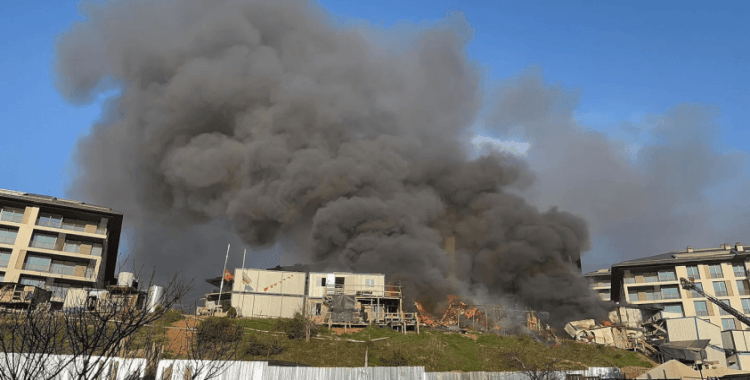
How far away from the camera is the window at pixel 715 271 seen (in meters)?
57.9

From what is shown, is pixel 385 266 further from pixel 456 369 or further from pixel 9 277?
pixel 9 277

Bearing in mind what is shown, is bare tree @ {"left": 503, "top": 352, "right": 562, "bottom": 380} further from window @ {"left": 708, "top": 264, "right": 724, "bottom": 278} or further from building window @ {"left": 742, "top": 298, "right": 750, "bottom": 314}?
window @ {"left": 708, "top": 264, "right": 724, "bottom": 278}

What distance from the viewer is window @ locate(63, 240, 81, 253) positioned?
5122cm

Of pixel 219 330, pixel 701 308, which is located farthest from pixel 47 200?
pixel 701 308

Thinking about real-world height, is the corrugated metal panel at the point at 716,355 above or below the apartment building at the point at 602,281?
below

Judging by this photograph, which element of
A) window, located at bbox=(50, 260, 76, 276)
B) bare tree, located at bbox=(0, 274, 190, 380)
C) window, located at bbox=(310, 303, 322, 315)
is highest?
window, located at bbox=(50, 260, 76, 276)

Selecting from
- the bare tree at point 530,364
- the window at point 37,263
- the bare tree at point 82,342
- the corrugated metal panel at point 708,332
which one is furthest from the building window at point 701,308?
the window at point 37,263

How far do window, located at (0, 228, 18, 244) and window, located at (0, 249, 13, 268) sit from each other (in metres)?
0.96

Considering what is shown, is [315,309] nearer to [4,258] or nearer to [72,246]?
[72,246]

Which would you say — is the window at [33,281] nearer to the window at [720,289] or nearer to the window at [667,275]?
the window at [667,275]

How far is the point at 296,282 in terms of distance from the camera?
1741 inches

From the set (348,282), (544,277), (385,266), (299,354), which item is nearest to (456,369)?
(299,354)

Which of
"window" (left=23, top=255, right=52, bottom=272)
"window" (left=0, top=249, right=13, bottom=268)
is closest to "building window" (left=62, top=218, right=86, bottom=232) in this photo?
"window" (left=23, top=255, right=52, bottom=272)

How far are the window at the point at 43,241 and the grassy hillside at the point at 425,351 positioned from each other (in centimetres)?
2544
